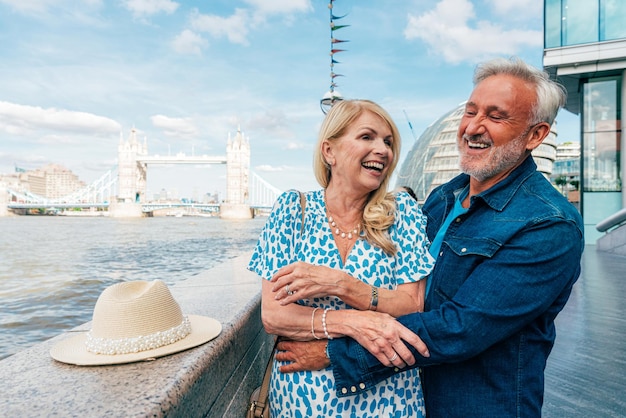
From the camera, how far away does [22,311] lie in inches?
233

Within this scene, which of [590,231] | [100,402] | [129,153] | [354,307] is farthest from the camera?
[129,153]

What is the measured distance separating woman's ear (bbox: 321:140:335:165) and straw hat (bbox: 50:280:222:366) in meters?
0.60

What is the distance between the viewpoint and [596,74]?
11219 millimetres

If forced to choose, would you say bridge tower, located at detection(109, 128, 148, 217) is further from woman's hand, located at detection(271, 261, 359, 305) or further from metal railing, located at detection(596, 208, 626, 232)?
woman's hand, located at detection(271, 261, 359, 305)

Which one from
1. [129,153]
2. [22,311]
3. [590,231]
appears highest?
[129,153]

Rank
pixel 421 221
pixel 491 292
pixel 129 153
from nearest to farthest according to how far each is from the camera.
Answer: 1. pixel 491 292
2. pixel 421 221
3. pixel 129 153

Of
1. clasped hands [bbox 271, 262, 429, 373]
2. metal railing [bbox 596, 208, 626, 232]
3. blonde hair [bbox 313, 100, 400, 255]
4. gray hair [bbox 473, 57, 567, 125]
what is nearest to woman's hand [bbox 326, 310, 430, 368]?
clasped hands [bbox 271, 262, 429, 373]

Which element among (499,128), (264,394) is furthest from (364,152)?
(264,394)

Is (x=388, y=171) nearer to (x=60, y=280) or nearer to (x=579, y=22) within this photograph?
(x=60, y=280)

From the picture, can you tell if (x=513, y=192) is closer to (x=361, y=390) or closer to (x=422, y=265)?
(x=422, y=265)

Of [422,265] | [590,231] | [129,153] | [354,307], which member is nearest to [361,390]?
[354,307]

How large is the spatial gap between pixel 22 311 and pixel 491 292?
634 cm

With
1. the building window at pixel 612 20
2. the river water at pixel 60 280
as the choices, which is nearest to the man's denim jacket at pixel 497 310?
the river water at pixel 60 280

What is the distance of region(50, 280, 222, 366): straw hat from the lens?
3.81ft
